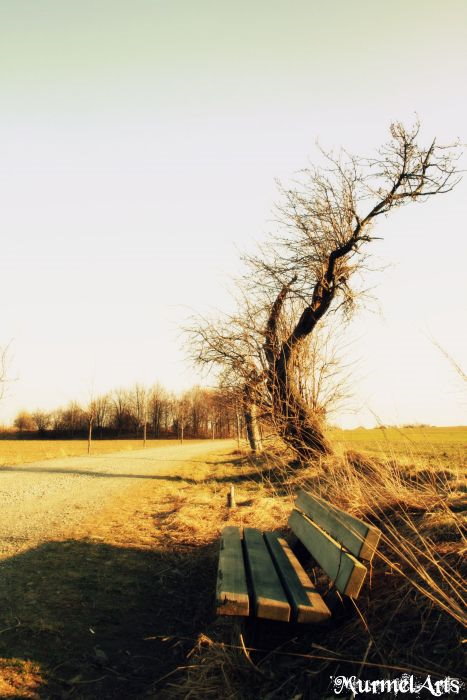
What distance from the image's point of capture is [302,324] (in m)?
12.8

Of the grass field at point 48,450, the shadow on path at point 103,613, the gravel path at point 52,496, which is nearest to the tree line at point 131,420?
the grass field at point 48,450

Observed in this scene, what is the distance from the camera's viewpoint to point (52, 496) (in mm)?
10414

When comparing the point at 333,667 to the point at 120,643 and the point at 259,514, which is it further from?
the point at 259,514

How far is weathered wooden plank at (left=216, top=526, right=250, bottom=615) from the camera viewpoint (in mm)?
2719

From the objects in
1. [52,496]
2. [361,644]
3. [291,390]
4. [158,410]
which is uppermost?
[158,410]

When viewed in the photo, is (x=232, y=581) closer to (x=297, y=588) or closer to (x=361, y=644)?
(x=297, y=588)

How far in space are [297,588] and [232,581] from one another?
42cm

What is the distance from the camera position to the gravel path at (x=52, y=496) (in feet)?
23.1

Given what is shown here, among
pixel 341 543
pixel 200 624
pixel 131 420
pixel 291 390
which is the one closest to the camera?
pixel 341 543

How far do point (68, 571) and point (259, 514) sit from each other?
3157 millimetres

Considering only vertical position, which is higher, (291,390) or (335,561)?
(291,390)

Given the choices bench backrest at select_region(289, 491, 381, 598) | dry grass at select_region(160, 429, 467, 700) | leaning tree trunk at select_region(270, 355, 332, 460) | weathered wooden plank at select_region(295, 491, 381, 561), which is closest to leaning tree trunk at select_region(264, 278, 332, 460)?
leaning tree trunk at select_region(270, 355, 332, 460)

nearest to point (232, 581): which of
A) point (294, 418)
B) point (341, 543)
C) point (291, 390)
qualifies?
point (341, 543)

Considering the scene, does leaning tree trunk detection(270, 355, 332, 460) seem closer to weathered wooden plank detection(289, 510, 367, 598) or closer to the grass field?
weathered wooden plank detection(289, 510, 367, 598)
